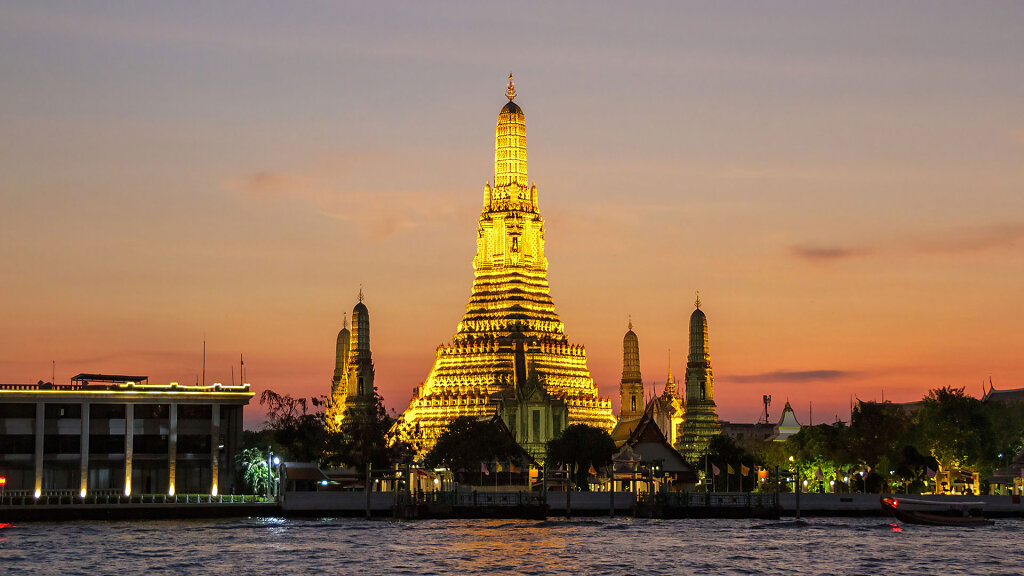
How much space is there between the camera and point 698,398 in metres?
186

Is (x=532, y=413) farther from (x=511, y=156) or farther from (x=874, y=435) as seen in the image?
(x=874, y=435)

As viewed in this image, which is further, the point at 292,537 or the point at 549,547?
the point at 292,537

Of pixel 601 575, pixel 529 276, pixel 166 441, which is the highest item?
pixel 529 276

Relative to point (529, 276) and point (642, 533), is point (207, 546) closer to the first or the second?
point (642, 533)

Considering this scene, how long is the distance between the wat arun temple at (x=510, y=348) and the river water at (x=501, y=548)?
5437 centimetres

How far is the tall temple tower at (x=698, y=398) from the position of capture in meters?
186

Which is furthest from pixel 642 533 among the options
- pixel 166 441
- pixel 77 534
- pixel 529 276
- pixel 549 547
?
pixel 529 276

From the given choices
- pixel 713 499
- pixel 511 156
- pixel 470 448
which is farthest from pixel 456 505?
pixel 511 156

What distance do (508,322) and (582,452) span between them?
3146 cm

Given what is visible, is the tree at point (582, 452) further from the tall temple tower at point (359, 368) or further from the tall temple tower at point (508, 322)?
the tall temple tower at point (359, 368)

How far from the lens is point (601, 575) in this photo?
85.8 metres

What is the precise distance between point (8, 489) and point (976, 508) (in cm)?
7562

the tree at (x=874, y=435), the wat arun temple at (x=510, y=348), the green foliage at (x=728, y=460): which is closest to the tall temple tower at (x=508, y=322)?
the wat arun temple at (x=510, y=348)

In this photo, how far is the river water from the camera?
8875 centimetres
